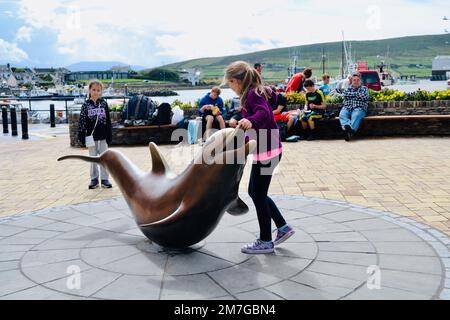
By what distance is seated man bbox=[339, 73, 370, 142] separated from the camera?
13.8 metres

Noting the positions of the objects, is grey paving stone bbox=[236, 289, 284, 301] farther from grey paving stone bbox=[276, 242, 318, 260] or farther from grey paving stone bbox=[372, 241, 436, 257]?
grey paving stone bbox=[372, 241, 436, 257]

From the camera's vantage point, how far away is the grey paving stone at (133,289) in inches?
150

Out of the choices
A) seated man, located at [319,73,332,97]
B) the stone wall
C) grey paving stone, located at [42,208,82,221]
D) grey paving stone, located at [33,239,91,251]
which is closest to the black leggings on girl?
grey paving stone, located at [33,239,91,251]

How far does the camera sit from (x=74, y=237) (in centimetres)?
545

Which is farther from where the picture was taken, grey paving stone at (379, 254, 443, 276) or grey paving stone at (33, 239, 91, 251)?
grey paving stone at (33, 239, 91, 251)

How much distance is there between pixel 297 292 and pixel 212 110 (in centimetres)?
993

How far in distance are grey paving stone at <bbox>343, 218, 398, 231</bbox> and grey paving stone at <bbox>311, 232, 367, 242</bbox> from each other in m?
0.24

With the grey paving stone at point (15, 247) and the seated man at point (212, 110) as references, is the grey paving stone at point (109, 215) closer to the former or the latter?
the grey paving stone at point (15, 247)

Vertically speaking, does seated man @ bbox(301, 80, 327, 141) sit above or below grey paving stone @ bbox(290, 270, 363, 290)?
above

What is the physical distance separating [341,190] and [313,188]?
451mm

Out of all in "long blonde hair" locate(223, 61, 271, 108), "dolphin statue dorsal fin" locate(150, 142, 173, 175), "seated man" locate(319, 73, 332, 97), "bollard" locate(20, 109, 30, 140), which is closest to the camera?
"long blonde hair" locate(223, 61, 271, 108)

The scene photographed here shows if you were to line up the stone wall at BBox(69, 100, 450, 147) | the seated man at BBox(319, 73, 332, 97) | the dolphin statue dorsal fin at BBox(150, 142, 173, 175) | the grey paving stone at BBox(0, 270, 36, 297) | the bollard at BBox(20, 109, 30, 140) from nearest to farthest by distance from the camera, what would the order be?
1. the grey paving stone at BBox(0, 270, 36, 297)
2. the dolphin statue dorsal fin at BBox(150, 142, 173, 175)
3. the stone wall at BBox(69, 100, 450, 147)
4. the seated man at BBox(319, 73, 332, 97)
5. the bollard at BBox(20, 109, 30, 140)

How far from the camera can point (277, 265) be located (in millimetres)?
4441

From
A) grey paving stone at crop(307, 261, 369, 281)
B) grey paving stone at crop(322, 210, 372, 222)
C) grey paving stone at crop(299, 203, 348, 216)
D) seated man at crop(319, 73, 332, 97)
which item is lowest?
grey paving stone at crop(307, 261, 369, 281)
